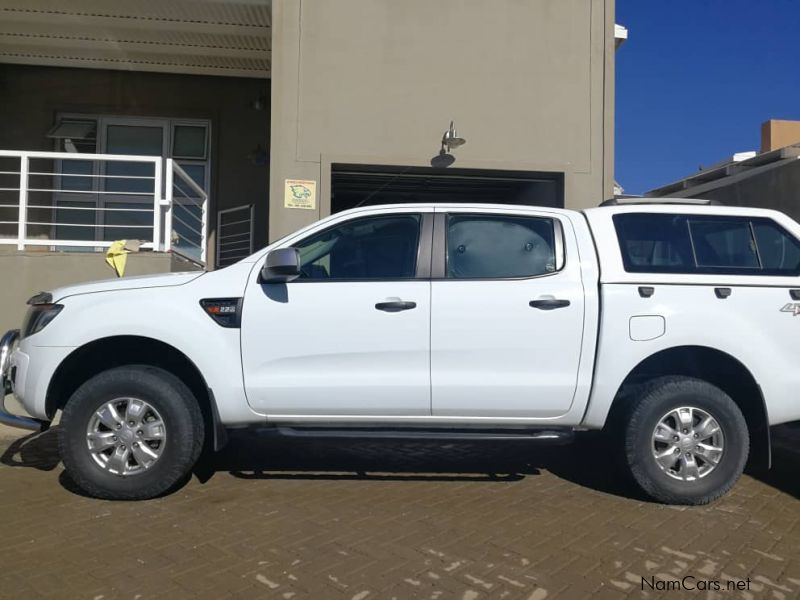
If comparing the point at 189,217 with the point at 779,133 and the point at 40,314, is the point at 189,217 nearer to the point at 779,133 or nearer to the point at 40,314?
the point at 40,314

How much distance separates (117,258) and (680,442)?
5610 mm

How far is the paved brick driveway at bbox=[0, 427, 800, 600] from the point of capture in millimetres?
3357

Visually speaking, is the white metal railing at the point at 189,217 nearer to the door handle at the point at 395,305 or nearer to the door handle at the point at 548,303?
the door handle at the point at 395,305

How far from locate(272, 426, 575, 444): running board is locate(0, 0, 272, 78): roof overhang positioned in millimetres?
5991

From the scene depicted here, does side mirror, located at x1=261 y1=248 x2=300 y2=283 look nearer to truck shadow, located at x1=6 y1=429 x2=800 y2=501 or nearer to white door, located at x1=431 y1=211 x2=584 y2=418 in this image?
white door, located at x1=431 y1=211 x2=584 y2=418

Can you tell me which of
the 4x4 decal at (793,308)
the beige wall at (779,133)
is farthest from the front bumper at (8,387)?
the beige wall at (779,133)

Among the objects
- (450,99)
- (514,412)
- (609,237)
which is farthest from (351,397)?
(450,99)

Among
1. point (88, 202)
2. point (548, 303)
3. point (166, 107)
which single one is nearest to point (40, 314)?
point (548, 303)

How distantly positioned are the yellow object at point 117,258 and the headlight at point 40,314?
8.22ft

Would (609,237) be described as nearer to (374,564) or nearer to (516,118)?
(374,564)

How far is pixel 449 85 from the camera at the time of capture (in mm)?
8406

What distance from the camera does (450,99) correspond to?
841cm

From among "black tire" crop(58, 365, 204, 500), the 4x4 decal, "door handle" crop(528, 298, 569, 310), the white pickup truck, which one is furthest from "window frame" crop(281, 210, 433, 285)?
the 4x4 decal

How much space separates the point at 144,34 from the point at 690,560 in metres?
9.15
